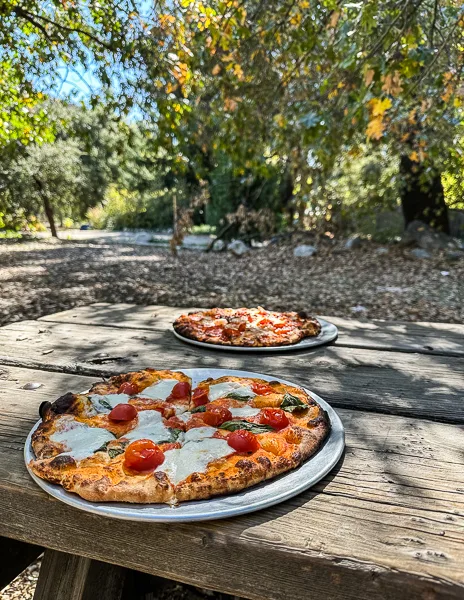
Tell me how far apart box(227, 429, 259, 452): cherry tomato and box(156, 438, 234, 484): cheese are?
1 cm

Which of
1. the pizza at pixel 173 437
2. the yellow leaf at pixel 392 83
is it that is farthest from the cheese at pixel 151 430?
the yellow leaf at pixel 392 83

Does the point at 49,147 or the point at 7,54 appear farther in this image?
the point at 49,147

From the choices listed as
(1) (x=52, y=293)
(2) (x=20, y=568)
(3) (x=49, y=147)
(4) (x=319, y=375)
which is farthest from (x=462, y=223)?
(3) (x=49, y=147)

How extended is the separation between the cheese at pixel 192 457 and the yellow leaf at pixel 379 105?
2.09m

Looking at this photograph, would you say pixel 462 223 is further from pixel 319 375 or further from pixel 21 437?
pixel 21 437

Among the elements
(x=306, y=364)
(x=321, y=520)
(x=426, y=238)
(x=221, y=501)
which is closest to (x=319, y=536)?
(x=321, y=520)

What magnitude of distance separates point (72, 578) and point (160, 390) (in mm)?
537

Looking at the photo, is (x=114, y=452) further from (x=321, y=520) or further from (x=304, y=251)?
(x=304, y=251)

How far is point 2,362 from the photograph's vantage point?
6.79 feet

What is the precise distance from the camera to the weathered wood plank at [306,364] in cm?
165

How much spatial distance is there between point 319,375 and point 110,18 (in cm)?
463

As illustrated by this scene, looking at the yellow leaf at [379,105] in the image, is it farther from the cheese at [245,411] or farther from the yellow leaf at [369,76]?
the cheese at [245,411]

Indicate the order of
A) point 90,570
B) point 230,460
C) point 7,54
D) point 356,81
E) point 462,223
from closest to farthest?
point 230,460, point 90,570, point 356,81, point 7,54, point 462,223

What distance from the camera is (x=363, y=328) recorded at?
2693 mm
